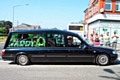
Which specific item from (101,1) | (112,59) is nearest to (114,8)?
(101,1)

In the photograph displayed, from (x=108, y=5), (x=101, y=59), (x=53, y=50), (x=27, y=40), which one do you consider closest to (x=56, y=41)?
(x=53, y=50)

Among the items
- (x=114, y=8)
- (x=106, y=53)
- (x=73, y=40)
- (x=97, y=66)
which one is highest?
(x=114, y=8)

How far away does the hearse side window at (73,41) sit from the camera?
9133 millimetres

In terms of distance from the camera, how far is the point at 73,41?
9.17m

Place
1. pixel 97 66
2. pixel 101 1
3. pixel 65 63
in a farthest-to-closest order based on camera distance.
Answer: pixel 101 1 < pixel 65 63 < pixel 97 66

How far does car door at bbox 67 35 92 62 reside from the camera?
9.07 metres

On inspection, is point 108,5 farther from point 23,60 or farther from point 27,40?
point 23,60

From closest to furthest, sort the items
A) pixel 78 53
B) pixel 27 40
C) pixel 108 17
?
pixel 78 53 → pixel 27 40 → pixel 108 17

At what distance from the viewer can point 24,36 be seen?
9422mm

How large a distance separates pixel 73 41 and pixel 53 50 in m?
0.98

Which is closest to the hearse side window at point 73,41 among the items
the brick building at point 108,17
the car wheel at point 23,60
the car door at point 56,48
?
the car door at point 56,48

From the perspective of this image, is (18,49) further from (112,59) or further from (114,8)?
(114,8)

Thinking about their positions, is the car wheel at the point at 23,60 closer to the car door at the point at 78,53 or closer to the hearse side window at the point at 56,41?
the hearse side window at the point at 56,41

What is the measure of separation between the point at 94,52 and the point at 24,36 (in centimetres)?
325
